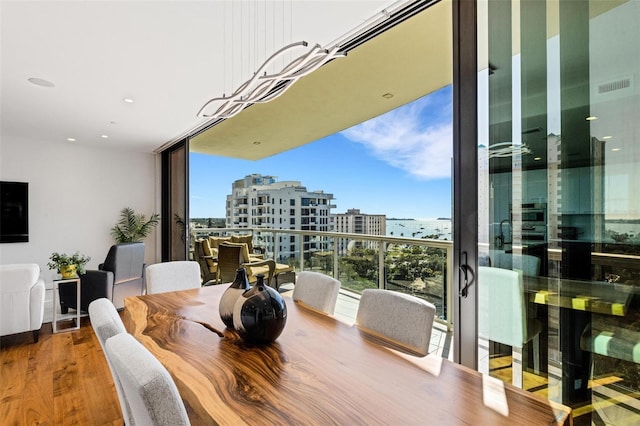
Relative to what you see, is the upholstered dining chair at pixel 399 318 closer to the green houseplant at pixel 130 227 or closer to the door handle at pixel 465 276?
the door handle at pixel 465 276

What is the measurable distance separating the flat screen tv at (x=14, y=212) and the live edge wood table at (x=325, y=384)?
5334 millimetres

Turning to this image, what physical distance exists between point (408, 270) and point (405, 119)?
8.30 ft

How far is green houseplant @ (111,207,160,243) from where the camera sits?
601cm

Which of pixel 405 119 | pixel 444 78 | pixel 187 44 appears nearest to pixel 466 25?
pixel 444 78

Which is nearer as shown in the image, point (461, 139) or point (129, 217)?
point (461, 139)

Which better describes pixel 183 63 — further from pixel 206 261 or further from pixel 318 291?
pixel 206 261

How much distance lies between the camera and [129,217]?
6117mm

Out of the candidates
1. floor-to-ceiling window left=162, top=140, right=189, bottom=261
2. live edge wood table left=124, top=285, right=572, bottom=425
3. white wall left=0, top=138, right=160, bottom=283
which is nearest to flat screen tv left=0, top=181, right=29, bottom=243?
white wall left=0, top=138, right=160, bottom=283

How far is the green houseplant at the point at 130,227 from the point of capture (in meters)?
6.01

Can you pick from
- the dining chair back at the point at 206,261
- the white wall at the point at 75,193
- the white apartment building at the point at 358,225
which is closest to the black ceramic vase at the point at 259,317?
the white apartment building at the point at 358,225

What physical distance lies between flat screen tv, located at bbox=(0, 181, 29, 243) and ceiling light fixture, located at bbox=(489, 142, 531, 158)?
263 inches

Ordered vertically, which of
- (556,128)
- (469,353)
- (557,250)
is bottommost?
(469,353)

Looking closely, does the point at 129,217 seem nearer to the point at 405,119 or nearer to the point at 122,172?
the point at 122,172

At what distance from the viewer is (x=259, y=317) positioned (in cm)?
136
